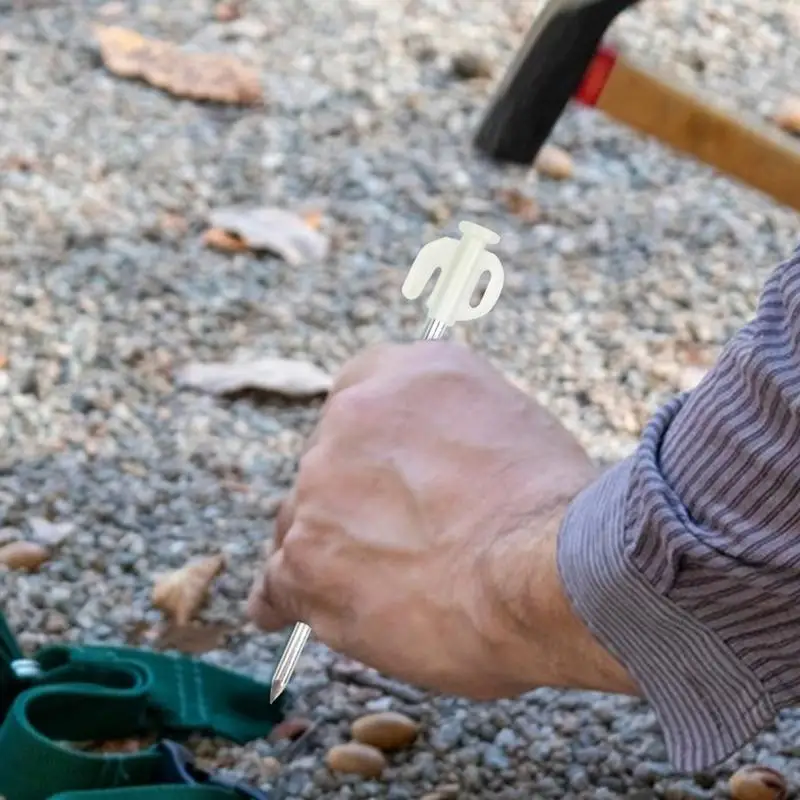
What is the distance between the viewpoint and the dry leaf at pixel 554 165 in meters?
1.74

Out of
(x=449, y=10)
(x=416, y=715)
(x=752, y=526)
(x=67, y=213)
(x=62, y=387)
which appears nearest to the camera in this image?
(x=752, y=526)

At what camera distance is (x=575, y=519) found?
0.70 m

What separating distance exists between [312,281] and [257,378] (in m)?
0.20

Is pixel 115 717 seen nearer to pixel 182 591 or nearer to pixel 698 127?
pixel 182 591

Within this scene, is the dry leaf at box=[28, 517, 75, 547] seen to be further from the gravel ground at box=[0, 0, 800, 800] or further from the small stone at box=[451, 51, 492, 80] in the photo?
the small stone at box=[451, 51, 492, 80]

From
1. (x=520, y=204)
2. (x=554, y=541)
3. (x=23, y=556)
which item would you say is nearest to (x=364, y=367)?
(x=554, y=541)

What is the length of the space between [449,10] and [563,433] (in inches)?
54.2

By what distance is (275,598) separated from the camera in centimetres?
83

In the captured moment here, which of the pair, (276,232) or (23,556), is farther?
(276,232)

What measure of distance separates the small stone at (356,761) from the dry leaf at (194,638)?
0.16m

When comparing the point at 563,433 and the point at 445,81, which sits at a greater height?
the point at 563,433

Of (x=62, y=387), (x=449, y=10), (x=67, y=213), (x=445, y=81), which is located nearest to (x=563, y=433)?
(x=62, y=387)

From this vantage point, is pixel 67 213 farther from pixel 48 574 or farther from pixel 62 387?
pixel 48 574

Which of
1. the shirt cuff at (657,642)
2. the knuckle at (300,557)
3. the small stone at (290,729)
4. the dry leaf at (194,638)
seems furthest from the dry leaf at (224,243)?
the shirt cuff at (657,642)
